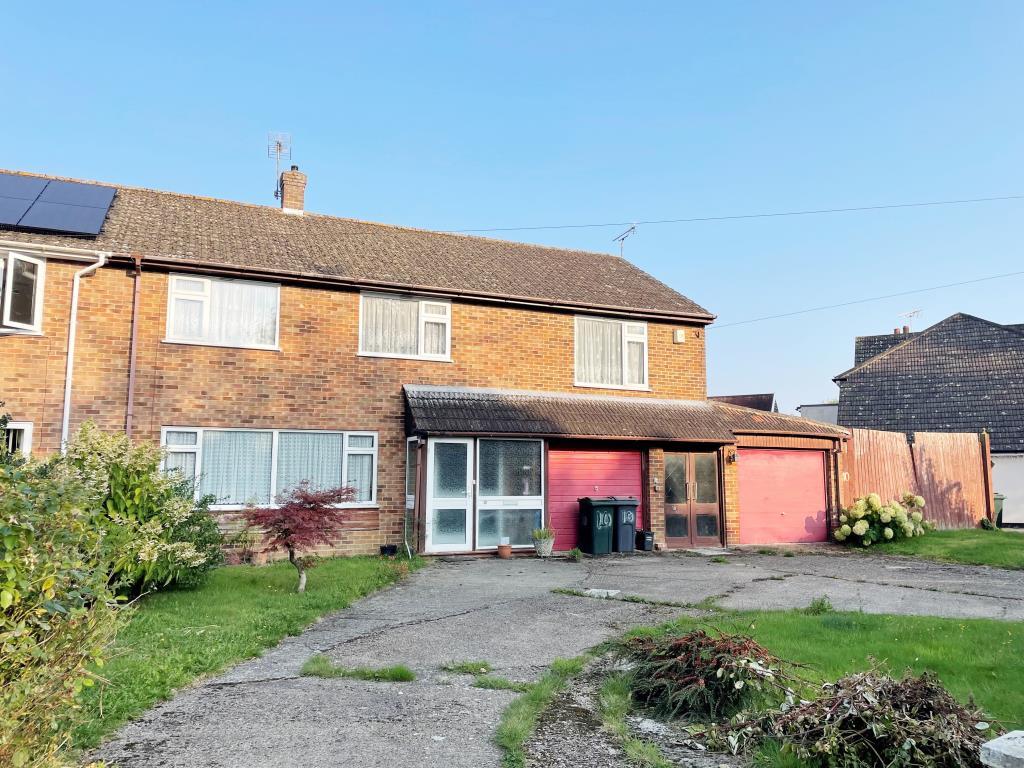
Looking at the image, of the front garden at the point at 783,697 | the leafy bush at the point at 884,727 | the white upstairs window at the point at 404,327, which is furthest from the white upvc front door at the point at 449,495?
the leafy bush at the point at 884,727

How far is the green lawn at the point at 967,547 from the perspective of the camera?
13.7 meters

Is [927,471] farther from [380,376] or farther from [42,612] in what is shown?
[42,612]

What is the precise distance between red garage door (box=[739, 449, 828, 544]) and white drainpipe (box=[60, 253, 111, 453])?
13.4 metres

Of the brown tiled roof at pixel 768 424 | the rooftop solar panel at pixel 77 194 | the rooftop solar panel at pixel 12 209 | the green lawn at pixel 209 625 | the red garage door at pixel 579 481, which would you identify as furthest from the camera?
the brown tiled roof at pixel 768 424

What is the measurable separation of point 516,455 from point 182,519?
6858 millimetres

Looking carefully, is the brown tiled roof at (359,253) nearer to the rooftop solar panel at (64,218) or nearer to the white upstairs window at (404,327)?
the rooftop solar panel at (64,218)

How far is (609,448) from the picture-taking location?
617 inches

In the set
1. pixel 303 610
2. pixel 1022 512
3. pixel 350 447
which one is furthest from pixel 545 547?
pixel 1022 512

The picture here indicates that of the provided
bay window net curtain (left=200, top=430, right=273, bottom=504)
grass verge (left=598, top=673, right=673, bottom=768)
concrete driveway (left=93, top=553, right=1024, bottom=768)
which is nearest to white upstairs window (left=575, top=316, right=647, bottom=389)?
concrete driveway (left=93, top=553, right=1024, bottom=768)

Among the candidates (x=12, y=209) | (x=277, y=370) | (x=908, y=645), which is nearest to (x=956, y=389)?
(x=908, y=645)

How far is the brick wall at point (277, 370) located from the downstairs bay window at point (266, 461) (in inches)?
8.5

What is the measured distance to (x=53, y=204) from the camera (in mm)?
13734

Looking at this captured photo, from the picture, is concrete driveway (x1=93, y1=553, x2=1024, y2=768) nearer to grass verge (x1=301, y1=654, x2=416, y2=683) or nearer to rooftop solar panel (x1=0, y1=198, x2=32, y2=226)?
grass verge (x1=301, y1=654, x2=416, y2=683)

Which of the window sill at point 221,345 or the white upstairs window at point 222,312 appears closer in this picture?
the window sill at point 221,345
